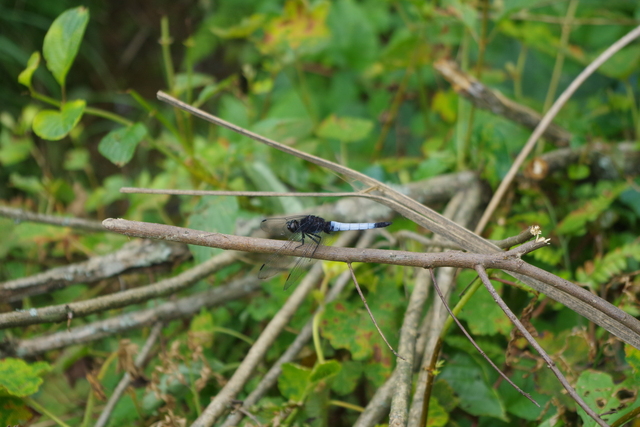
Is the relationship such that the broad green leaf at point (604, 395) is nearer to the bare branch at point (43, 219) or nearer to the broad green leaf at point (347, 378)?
the broad green leaf at point (347, 378)

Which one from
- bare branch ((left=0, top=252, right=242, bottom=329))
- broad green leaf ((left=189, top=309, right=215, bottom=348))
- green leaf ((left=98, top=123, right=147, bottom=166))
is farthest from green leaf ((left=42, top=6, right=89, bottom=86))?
broad green leaf ((left=189, top=309, right=215, bottom=348))

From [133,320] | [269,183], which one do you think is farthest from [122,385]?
[269,183]

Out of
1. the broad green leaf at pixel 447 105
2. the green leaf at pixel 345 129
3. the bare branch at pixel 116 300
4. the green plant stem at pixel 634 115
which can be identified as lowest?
the bare branch at pixel 116 300

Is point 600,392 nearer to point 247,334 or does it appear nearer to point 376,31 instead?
point 247,334

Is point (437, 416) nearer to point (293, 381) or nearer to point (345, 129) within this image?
point (293, 381)

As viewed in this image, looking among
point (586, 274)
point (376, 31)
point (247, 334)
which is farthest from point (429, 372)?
point (376, 31)

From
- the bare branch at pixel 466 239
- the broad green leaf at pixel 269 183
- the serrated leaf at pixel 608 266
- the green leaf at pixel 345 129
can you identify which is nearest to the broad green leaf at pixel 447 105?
the green leaf at pixel 345 129
